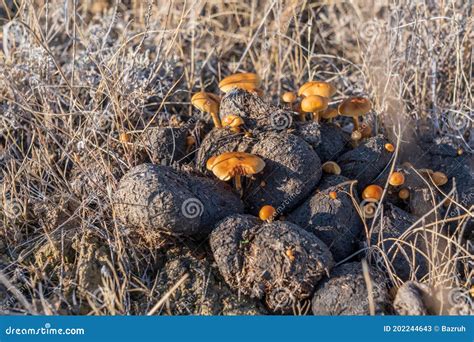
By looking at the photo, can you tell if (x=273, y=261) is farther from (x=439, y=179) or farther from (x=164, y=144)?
(x=439, y=179)

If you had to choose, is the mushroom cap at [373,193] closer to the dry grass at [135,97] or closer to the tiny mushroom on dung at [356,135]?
the dry grass at [135,97]

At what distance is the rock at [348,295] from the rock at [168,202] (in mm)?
992

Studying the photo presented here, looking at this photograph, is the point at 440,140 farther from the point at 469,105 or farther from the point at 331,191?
the point at 331,191

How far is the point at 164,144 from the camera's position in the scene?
17.6 feet

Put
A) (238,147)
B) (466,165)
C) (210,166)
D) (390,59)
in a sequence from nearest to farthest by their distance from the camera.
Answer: (210,166), (238,147), (466,165), (390,59)

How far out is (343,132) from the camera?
563 centimetres

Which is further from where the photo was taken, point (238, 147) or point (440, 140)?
point (440, 140)

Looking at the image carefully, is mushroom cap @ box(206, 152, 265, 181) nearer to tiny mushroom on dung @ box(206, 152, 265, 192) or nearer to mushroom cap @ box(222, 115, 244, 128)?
tiny mushroom on dung @ box(206, 152, 265, 192)

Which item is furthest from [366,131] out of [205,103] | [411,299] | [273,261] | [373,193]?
[411,299]

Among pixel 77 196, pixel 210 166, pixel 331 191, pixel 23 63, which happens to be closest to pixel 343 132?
pixel 331 191

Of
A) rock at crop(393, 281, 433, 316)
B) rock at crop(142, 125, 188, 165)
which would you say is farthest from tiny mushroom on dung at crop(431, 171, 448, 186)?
rock at crop(142, 125, 188, 165)

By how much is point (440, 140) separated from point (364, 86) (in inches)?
43.9

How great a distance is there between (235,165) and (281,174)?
1.68ft

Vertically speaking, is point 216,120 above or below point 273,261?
above
